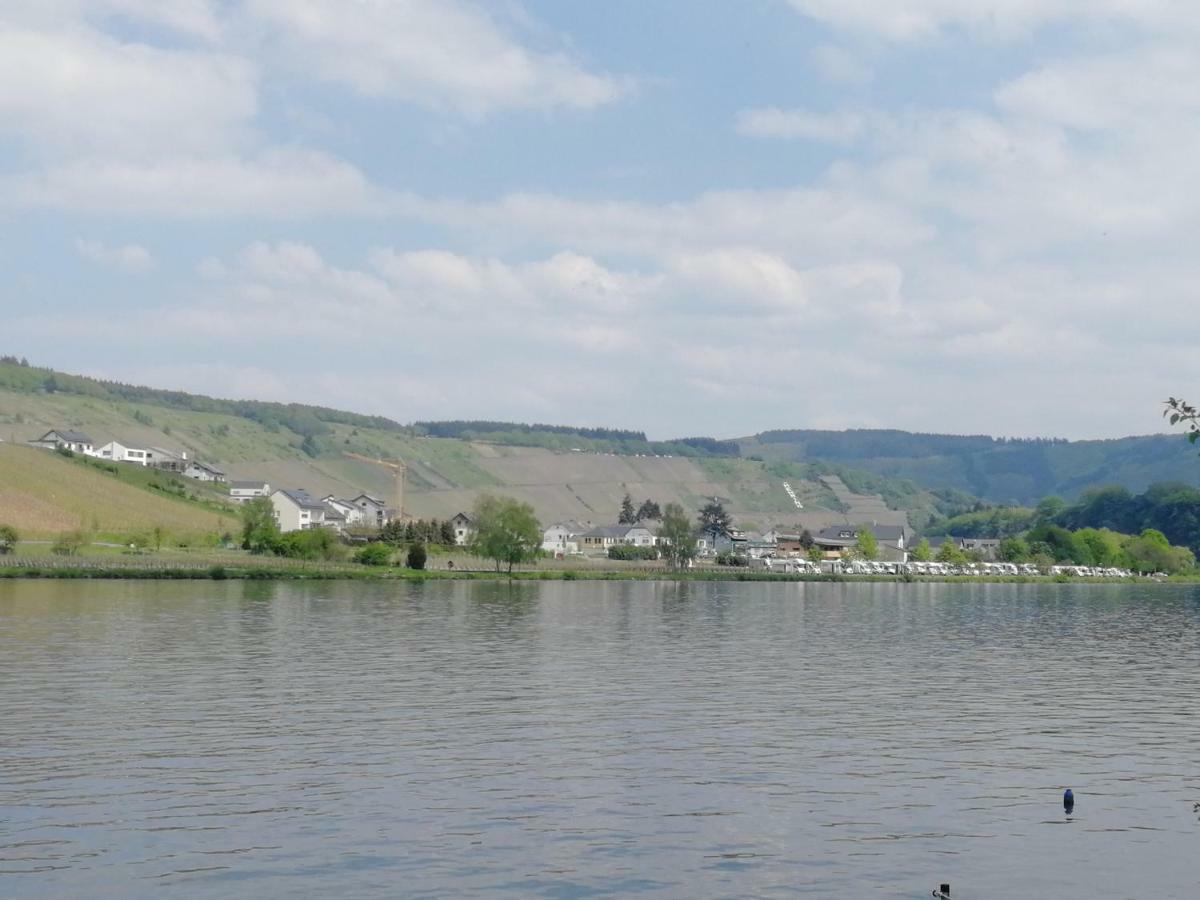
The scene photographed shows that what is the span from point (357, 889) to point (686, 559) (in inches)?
6609

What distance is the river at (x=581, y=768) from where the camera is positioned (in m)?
21.0

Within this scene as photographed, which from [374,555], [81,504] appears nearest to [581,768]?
[374,555]

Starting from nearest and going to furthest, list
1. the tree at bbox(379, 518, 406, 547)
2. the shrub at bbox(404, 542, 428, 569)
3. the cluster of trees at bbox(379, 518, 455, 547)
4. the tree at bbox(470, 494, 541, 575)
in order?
the shrub at bbox(404, 542, 428, 569), the tree at bbox(470, 494, 541, 575), the tree at bbox(379, 518, 406, 547), the cluster of trees at bbox(379, 518, 455, 547)

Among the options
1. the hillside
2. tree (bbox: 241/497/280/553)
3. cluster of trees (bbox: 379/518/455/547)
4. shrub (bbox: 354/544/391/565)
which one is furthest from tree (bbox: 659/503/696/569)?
the hillside

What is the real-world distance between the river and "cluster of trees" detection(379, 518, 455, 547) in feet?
371

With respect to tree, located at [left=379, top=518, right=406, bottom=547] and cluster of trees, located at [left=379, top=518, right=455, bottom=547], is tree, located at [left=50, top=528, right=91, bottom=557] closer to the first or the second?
cluster of trees, located at [left=379, top=518, right=455, bottom=547]

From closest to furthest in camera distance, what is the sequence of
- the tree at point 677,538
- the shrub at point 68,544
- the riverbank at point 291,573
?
the riverbank at point 291,573 → the shrub at point 68,544 → the tree at point 677,538

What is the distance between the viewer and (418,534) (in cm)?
17850

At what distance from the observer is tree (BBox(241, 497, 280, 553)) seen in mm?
147750

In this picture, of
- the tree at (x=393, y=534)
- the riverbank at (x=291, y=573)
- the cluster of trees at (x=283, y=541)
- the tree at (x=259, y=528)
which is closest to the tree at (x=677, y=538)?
the riverbank at (x=291, y=573)

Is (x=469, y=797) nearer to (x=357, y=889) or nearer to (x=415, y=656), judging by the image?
(x=357, y=889)

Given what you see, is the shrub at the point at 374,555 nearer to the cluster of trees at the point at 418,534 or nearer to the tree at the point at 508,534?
the tree at the point at 508,534

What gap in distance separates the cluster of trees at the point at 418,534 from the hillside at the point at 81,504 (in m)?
20.8

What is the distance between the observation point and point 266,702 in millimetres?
37938
